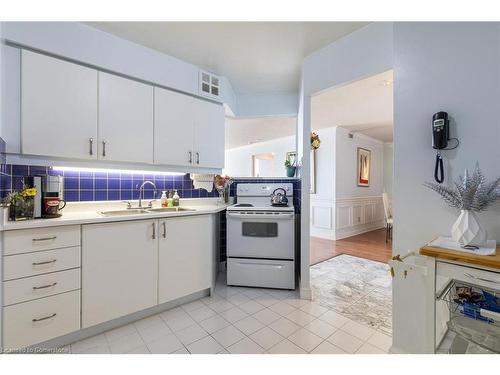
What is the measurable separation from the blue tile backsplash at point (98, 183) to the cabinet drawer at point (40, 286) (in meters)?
0.63

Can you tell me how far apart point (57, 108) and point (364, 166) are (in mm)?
5589

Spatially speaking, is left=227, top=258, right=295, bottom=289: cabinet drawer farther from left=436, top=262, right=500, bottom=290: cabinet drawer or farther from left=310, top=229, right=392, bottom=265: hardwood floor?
left=436, top=262, right=500, bottom=290: cabinet drawer

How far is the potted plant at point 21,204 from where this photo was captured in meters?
1.42

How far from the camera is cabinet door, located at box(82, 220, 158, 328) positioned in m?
1.55

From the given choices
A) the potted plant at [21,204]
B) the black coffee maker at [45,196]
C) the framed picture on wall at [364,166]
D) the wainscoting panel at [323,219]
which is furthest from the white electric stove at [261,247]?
the framed picture on wall at [364,166]

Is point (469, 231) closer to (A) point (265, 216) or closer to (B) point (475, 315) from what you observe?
(B) point (475, 315)

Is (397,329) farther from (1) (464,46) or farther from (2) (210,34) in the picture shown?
(2) (210,34)

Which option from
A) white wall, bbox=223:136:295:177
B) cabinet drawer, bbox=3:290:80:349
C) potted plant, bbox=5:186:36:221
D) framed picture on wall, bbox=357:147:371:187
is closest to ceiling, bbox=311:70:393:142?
framed picture on wall, bbox=357:147:371:187

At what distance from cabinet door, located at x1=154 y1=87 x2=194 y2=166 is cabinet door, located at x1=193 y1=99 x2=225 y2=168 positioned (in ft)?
0.24

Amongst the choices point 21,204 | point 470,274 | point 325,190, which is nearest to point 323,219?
point 325,190

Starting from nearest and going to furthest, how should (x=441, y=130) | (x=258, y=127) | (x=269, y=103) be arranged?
(x=441, y=130) → (x=269, y=103) → (x=258, y=127)

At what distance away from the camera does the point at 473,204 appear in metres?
1.12

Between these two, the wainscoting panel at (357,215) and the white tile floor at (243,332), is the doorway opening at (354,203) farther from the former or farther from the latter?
the white tile floor at (243,332)
